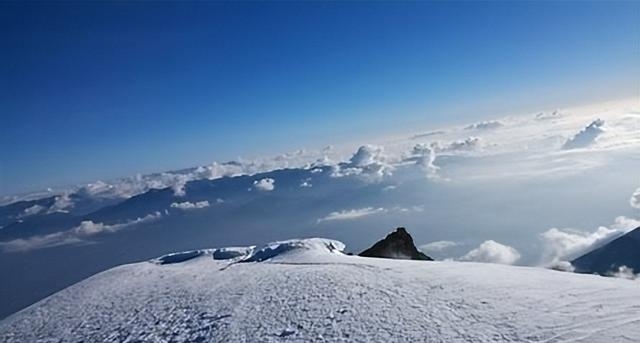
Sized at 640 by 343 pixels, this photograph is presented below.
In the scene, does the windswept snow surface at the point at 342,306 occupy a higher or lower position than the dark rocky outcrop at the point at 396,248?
lower

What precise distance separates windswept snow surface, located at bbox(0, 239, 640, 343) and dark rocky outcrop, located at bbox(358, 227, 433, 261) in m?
16.5

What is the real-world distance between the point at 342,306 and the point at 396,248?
2653cm

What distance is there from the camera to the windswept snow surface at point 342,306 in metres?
14.8

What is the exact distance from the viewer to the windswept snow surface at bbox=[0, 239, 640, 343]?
1481cm

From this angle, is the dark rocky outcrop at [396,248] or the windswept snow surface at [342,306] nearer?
the windswept snow surface at [342,306]

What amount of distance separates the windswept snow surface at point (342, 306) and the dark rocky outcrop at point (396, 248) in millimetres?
16520

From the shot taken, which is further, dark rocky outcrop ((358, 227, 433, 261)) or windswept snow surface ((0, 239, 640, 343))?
dark rocky outcrop ((358, 227, 433, 261))

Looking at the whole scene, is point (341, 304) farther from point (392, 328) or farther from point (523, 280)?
point (523, 280)

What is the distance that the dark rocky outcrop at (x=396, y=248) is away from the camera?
4181 centimetres

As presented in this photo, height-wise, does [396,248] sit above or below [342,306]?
above

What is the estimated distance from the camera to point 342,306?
17734mm

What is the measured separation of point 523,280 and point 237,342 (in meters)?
12.1

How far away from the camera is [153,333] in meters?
17.2

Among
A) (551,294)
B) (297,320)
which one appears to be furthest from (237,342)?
(551,294)
